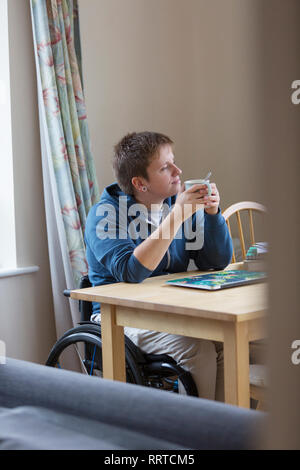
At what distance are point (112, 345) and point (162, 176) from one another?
0.63 m

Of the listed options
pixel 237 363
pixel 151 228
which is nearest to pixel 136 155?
pixel 151 228

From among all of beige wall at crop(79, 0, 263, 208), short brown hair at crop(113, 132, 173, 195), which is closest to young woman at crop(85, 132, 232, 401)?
short brown hair at crop(113, 132, 173, 195)

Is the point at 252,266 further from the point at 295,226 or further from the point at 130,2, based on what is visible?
the point at 130,2

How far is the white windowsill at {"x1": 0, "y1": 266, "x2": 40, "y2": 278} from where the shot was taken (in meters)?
2.32

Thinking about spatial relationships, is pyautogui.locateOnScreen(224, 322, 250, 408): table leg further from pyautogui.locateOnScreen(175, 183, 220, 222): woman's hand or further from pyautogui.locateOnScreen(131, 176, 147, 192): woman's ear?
pyautogui.locateOnScreen(131, 176, 147, 192): woman's ear

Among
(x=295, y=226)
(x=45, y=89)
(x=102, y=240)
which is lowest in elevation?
(x=102, y=240)

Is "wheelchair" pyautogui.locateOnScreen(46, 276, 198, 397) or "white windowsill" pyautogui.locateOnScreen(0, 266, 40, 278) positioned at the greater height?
"white windowsill" pyautogui.locateOnScreen(0, 266, 40, 278)

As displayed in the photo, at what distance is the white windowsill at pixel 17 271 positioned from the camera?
232 cm

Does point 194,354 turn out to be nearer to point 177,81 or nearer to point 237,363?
point 237,363

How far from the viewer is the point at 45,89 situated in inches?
94.2

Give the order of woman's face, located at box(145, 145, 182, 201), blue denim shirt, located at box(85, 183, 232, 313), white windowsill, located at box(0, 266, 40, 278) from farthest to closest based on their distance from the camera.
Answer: white windowsill, located at box(0, 266, 40, 278) < woman's face, located at box(145, 145, 182, 201) < blue denim shirt, located at box(85, 183, 232, 313)
